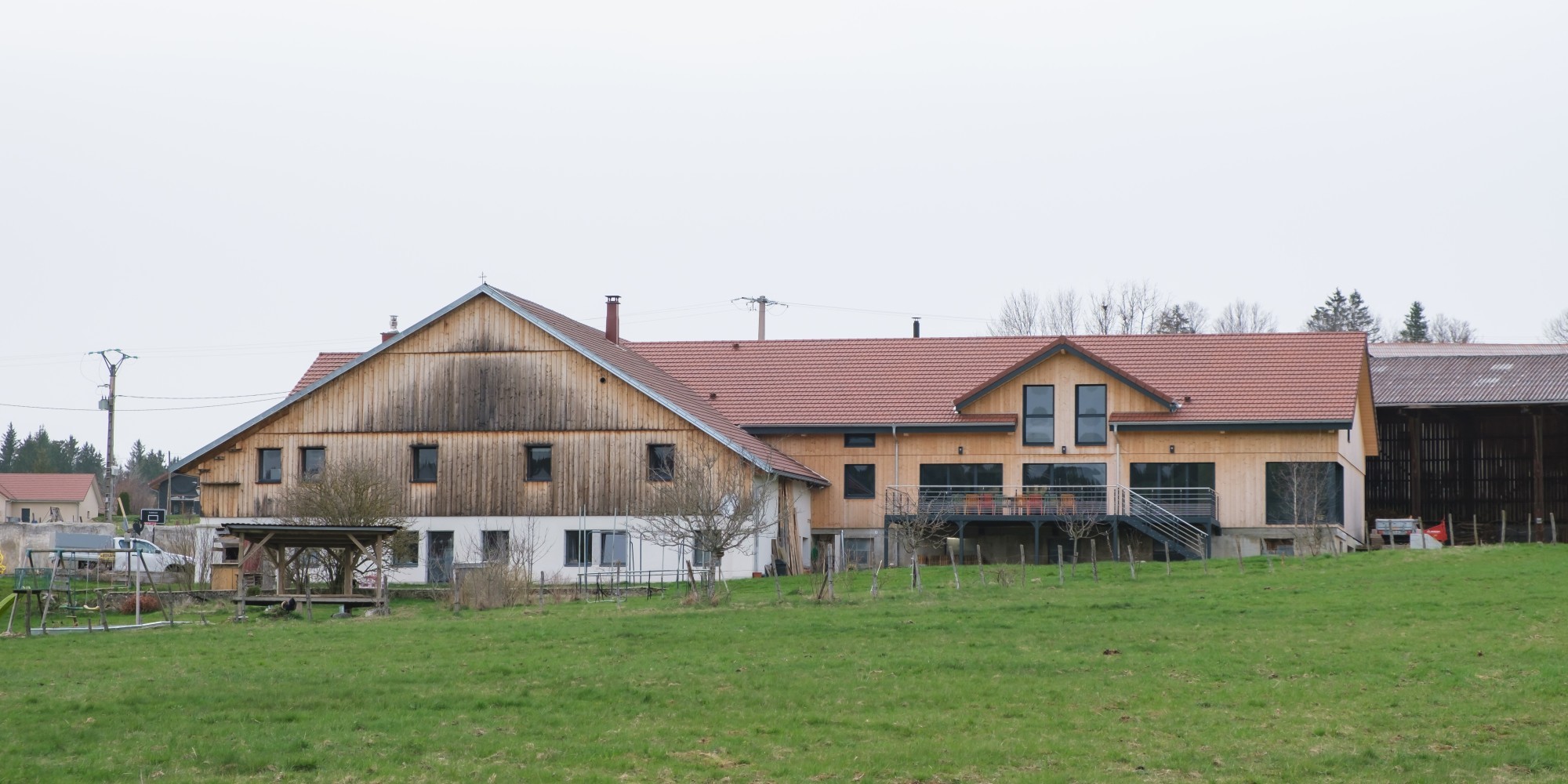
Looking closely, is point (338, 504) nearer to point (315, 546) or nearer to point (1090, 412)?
point (315, 546)

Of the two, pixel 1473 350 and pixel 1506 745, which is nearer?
pixel 1506 745

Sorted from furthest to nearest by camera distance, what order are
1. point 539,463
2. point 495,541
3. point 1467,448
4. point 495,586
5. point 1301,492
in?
point 1467,448, point 1301,492, point 539,463, point 495,541, point 495,586

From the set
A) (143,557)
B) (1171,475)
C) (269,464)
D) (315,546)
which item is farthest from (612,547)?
(1171,475)

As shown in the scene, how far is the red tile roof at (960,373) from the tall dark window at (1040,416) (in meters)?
0.69

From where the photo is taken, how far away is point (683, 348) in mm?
48469

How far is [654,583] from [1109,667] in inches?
719

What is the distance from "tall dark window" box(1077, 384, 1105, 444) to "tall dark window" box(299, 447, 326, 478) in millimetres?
19157

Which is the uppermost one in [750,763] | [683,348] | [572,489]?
[683,348]

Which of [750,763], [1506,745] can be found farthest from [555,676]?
[1506,745]

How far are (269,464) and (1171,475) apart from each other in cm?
2281

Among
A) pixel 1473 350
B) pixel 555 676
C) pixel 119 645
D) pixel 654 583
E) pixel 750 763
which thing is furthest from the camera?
pixel 1473 350

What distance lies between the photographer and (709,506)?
31.7m

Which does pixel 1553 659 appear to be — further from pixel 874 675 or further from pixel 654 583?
pixel 654 583

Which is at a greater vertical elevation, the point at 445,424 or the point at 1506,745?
the point at 445,424
